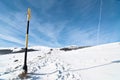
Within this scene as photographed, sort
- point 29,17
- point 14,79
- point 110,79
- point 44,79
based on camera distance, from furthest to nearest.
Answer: point 29,17 → point 110,79 → point 44,79 → point 14,79

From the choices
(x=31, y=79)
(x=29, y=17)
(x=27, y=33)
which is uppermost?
(x=29, y=17)

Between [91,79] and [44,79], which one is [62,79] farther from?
[91,79]

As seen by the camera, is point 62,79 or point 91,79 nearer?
point 62,79

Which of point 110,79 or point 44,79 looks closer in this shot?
point 44,79

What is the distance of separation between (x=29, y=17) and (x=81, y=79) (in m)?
4.64

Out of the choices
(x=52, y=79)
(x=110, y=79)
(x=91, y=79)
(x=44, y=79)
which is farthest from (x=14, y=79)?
(x=110, y=79)

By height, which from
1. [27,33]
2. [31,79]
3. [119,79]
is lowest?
[119,79]

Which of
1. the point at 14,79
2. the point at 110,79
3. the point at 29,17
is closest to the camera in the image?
the point at 14,79

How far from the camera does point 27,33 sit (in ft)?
22.1

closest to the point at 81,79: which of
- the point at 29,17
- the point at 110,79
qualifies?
the point at 110,79

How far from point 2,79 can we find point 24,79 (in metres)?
1.18

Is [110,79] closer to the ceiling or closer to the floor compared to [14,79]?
closer to the floor

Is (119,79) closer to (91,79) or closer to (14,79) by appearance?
Result: (91,79)

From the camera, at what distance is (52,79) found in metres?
5.97
